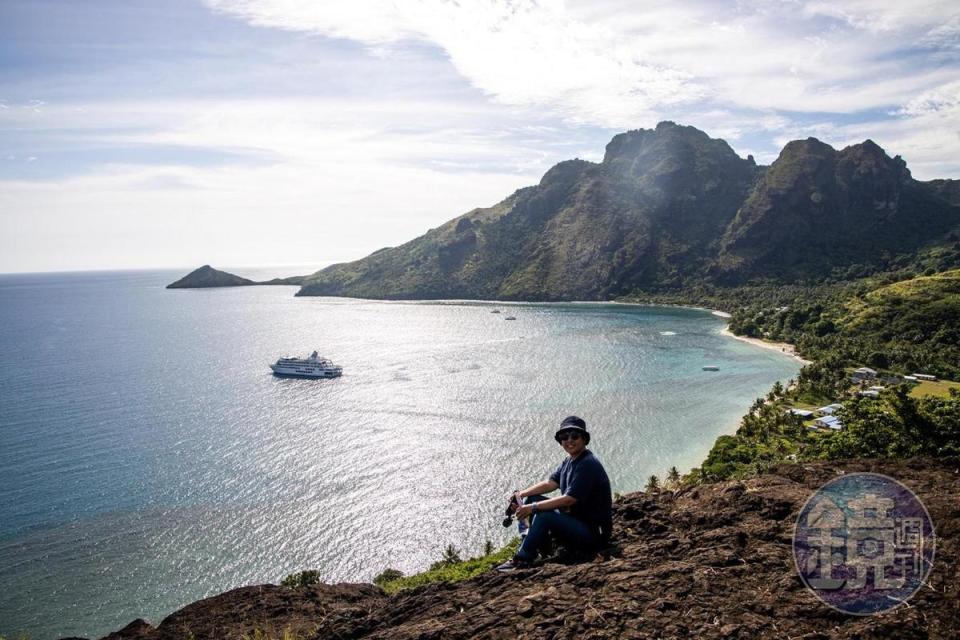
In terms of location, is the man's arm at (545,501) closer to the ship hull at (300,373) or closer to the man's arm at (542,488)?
the man's arm at (542,488)

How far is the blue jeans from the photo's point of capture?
9.79 m

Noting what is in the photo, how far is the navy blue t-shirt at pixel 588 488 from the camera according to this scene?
361 inches

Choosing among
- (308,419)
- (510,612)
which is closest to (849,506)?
(510,612)

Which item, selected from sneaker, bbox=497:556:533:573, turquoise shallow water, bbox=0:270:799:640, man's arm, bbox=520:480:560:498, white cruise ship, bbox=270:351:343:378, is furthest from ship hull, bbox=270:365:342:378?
man's arm, bbox=520:480:560:498

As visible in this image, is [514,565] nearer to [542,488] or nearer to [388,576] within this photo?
[542,488]

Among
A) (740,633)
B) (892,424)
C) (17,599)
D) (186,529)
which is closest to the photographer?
(740,633)

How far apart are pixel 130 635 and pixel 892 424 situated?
32.7 meters

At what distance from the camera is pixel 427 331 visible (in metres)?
148

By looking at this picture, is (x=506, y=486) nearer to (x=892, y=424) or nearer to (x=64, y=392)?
(x=892, y=424)

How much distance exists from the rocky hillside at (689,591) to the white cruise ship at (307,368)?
81947mm

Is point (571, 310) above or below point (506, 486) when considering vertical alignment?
above

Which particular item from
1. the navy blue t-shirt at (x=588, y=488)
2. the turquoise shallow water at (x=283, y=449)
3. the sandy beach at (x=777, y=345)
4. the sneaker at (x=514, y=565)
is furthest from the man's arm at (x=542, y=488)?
the sandy beach at (x=777, y=345)

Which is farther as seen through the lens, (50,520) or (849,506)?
(50,520)

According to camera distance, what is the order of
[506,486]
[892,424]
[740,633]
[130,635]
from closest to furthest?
[740,633] → [130,635] → [892,424] → [506,486]
